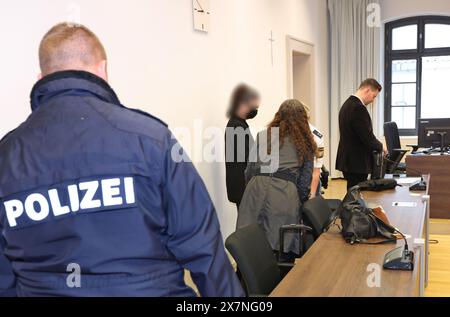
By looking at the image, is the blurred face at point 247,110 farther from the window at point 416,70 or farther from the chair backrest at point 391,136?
the window at point 416,70

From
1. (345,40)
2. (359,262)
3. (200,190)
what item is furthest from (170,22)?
(345,40)

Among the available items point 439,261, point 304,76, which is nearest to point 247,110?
point 439,261

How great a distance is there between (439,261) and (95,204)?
3.81 metres

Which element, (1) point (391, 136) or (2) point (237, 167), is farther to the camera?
(1) point (391, 136)

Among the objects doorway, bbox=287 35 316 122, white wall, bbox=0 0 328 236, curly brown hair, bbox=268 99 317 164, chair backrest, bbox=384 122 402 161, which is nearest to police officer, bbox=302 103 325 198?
curly brown hair, bbox=268 99 317 164

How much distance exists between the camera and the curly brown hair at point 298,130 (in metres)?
3.06

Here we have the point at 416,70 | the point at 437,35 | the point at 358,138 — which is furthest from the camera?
the point at 416,70

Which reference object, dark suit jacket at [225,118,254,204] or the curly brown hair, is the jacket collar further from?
dark suit jacket at [225,118,254,204]

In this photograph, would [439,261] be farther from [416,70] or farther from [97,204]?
[416,70]

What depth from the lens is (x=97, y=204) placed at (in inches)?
45.1

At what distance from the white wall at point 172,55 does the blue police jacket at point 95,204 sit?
899mm

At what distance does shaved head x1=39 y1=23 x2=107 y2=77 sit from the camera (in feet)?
4.17

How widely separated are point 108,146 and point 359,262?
134cm

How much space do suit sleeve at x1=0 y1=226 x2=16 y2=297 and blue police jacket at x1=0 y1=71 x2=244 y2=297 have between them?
0.06m
